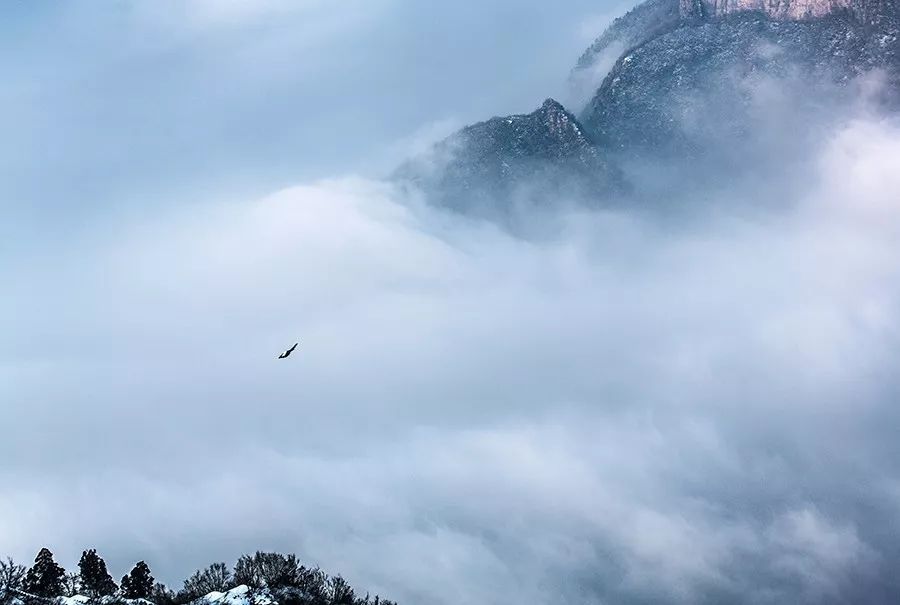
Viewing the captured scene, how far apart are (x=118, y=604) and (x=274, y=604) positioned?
2373cm

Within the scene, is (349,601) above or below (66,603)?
above

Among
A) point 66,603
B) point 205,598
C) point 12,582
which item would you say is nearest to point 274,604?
point 205,598

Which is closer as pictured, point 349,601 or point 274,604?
point 274,604

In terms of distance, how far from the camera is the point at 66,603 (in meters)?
176

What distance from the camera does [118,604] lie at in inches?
7111

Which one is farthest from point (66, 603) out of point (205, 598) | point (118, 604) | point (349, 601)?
point (349, 601)

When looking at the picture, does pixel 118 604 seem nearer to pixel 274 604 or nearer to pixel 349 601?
pixel 274 604

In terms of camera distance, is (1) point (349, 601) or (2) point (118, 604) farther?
(1) point (349, 601)

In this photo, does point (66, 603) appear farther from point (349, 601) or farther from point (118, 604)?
point (349, 601)

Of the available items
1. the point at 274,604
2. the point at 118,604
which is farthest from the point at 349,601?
the point at 118,604

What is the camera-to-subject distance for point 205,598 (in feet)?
603

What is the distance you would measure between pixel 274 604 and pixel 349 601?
2184 centimetres

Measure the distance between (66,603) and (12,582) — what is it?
1017 inches

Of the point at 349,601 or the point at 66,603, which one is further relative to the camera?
the point at 349,601
